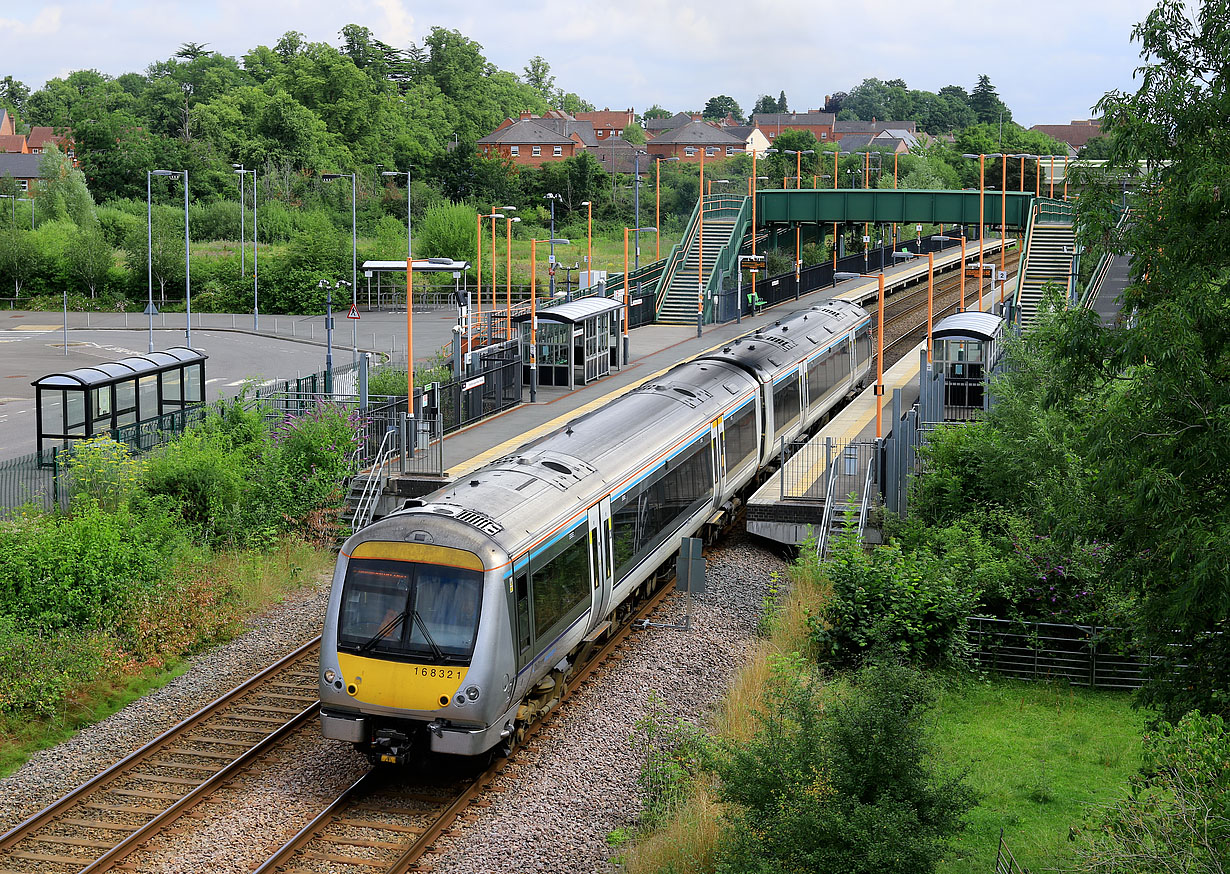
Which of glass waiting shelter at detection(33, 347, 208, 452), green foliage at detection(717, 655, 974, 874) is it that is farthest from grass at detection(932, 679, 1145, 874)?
glass waiting shelter at detection(33, 347, 208, 452)

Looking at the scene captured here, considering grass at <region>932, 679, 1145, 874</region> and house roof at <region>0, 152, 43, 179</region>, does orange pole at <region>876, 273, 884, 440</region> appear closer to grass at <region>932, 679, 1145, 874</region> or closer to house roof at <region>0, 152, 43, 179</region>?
grass at <region>932, 679, 1145, 874</region>

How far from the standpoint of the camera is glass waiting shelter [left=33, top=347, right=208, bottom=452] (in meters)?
25.0

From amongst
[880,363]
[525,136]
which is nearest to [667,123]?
[525,136]

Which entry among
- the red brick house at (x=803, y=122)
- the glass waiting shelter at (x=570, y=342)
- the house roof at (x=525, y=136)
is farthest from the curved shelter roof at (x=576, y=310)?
the red brick house at (x=803, y=122)

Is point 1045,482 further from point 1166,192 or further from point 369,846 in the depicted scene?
point 369,846

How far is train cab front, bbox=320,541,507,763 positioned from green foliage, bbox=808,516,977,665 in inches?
243

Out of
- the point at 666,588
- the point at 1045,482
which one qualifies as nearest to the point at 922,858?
the point at 1045,482

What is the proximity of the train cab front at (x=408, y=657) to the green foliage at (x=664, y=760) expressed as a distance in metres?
1.67

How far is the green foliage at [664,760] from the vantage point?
1245cm

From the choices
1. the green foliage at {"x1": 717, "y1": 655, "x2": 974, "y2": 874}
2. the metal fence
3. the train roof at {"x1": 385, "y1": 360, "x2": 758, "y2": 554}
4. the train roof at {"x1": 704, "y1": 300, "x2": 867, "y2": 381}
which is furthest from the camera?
the train roof at {"x1": 704, "y1": 300, "x2": 867, "y2": 381}

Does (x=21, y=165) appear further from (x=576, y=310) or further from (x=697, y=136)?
(x=576, y=310)

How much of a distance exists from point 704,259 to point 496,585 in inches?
Result: 1824

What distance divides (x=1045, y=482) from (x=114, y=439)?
57.6 feet

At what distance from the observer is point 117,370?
2617 cm
